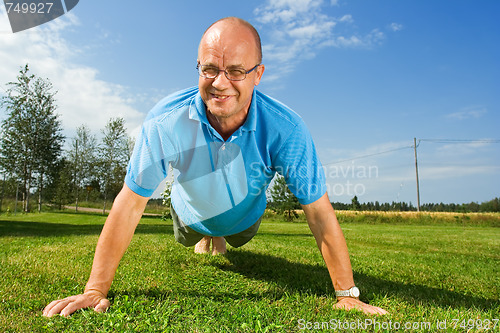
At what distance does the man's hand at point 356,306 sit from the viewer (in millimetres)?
2357

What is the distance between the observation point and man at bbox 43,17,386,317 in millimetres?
2301

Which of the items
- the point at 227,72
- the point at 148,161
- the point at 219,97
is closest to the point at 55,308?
the point at 148,161

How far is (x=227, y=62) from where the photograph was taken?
7.44 ft

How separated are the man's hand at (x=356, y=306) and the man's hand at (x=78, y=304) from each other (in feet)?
5.25

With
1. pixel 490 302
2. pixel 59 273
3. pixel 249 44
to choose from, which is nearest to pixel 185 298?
pixel 59 273

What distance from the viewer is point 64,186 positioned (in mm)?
23875

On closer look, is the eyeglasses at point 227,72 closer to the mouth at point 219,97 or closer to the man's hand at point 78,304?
the mouth at point 219,97

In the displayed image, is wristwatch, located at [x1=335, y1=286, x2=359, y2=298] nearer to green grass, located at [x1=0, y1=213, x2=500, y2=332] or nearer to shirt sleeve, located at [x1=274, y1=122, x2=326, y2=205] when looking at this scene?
green grass, located at [x1=0, y1=213, x2=500, y2=332]

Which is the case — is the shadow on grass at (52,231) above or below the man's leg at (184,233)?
below

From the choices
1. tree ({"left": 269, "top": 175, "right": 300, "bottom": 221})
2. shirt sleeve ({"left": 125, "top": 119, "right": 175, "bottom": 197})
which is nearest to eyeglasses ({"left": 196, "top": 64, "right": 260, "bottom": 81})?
shirt sleeve ({"left": 125, "top": 119, "right": 175, "bottom": 197})

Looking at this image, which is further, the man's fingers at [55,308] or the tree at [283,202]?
the tree at [283,202]

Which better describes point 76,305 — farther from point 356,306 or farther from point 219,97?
point 356,306

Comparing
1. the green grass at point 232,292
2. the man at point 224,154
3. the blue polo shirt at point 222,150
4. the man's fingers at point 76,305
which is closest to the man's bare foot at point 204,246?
the green grass at point 232,292

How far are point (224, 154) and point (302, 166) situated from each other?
586 millimetres
